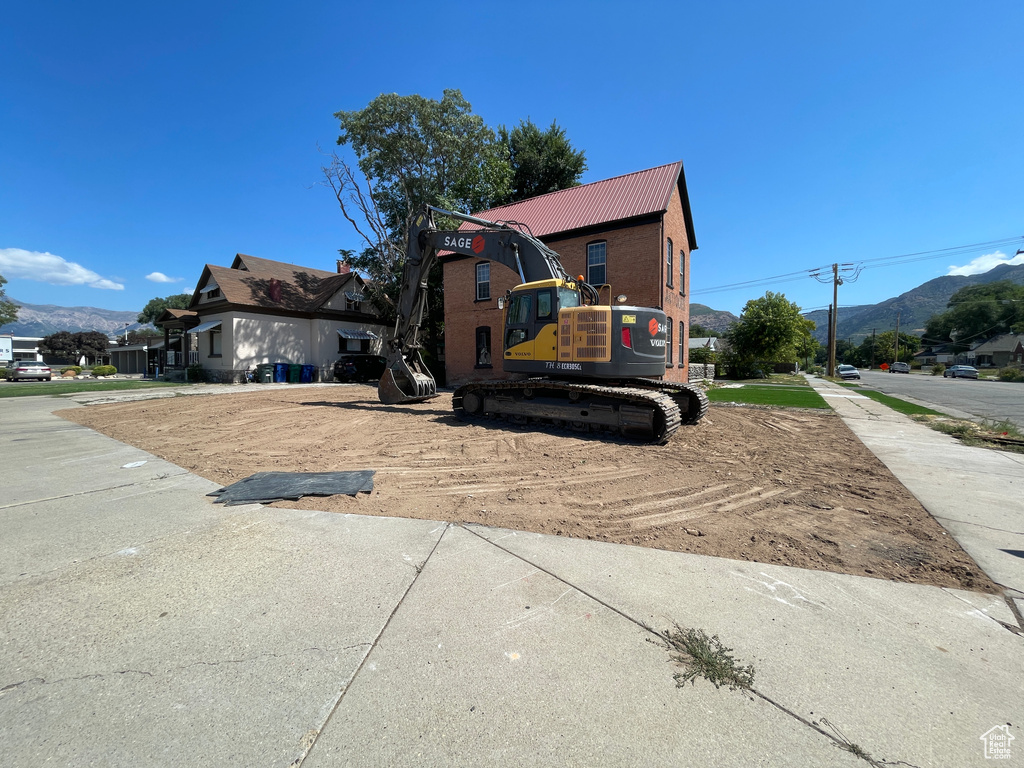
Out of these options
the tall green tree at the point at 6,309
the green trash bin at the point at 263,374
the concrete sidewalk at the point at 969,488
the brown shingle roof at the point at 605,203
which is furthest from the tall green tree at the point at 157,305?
the concrete sidewalk at the point at 969,488

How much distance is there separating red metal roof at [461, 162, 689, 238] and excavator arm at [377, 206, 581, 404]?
21.9 ft

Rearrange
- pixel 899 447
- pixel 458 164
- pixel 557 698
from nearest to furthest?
pixel 557 698
pixel 899 447
pixel 458 164

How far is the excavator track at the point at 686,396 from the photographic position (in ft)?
31.9

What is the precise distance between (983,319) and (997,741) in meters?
121

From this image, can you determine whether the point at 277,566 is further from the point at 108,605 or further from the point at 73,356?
the point at 73,356

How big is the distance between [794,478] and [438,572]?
5167mm

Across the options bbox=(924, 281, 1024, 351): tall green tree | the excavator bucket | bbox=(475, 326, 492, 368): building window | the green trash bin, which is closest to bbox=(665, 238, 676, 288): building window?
bbox=(475, 326, 492, 368): building window

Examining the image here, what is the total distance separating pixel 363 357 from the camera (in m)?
26.9

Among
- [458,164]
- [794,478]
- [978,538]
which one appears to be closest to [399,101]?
[458,164]

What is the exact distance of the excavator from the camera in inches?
334

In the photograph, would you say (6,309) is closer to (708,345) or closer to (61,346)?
(61,346)

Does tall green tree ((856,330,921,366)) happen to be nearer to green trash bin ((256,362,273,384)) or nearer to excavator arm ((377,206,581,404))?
excavator arm ((377,206,581,404))

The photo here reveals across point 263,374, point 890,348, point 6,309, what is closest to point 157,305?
point 6,309

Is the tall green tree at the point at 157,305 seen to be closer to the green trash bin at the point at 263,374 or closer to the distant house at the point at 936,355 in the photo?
the green trash bin at the point at 263,374
